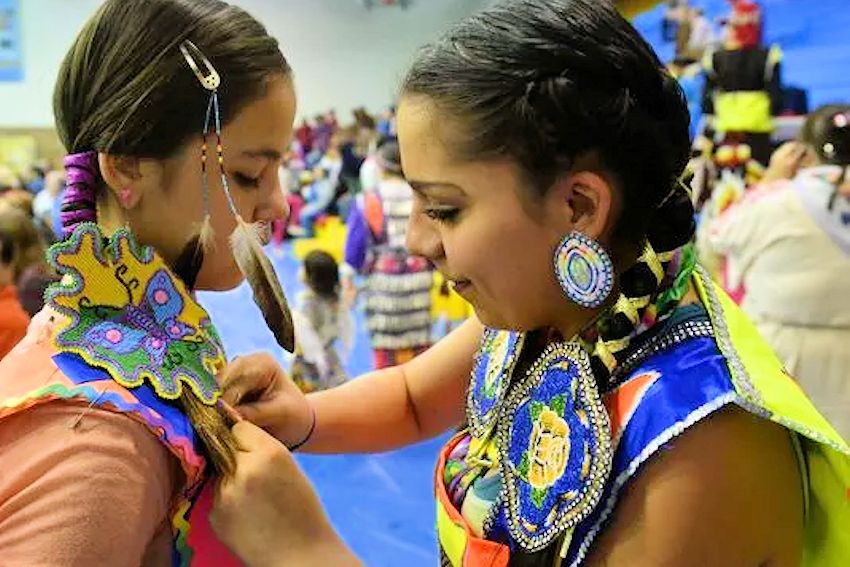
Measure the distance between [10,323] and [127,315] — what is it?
1632 mm

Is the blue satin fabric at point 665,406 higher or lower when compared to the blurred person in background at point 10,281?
higher

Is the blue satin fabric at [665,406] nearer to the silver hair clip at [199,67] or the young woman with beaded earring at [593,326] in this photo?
the young woman with beaded earring at [593,326]

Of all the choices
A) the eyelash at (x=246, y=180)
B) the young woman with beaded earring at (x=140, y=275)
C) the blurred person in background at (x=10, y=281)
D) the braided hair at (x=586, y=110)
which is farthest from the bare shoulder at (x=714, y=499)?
the blurred person in background at (x=10, y=281)

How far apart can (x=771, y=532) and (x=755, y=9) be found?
4.52 m

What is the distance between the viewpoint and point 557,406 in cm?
93

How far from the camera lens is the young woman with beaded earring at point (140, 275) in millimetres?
828

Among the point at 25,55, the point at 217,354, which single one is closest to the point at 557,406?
the point at 217,354

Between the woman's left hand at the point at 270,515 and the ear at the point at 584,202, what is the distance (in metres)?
0.34

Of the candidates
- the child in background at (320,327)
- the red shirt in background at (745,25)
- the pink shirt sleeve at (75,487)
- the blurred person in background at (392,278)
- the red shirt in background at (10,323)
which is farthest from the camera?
the red shirt in background at (745,25)

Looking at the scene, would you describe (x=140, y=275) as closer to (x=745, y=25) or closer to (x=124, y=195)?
(x=124, y=195)

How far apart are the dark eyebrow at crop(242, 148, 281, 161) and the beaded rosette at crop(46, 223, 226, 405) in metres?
0.14

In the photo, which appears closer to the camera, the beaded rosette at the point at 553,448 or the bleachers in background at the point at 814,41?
the beaded rosette at the point at 553,448

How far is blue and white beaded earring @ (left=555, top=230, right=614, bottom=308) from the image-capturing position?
837 millimetres

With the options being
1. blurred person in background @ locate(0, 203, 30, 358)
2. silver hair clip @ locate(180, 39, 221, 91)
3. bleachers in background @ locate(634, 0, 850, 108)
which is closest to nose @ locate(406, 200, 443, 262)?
silver hair clip @ locate(180, 39, 221, 91)
